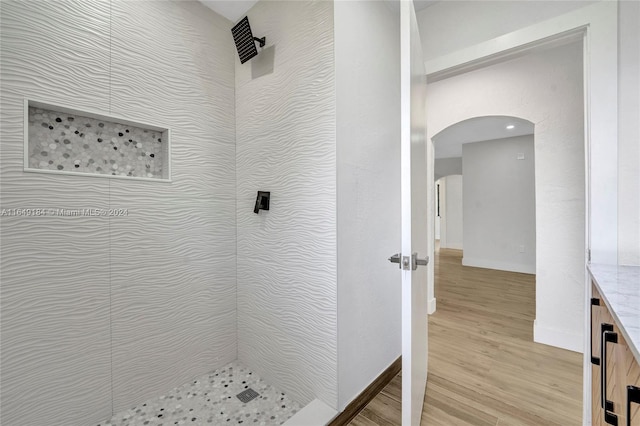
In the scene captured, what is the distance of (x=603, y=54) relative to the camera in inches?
50.0

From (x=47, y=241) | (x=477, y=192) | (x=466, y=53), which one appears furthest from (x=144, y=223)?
(x=477, y=192)

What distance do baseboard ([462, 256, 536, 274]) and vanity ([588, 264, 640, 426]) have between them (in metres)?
4.57

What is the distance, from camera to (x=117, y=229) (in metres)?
1.48

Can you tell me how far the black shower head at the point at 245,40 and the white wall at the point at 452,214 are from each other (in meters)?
8.23

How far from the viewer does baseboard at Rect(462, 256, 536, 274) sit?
4887 mm

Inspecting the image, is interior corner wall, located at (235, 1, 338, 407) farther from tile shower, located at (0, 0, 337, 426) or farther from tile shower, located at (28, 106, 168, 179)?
tile shower, located at (28, 106, 168, 179)

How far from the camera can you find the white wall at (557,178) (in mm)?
2207

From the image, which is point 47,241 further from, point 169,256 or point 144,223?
point 169,256

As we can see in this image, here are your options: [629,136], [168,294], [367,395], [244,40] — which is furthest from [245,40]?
[367,395]

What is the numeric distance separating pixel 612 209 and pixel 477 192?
4.65m

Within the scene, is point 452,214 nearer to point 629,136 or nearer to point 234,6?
point 629,136

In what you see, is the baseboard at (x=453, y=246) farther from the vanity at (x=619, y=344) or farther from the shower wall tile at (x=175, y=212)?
the shower wall tile at (x=175, y=212)

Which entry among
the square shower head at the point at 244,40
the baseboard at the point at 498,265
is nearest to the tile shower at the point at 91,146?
the square shower head at the point at 244,40

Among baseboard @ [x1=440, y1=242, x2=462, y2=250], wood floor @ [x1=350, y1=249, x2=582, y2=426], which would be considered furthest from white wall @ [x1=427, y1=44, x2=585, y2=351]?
baseboard @ [x1=440, y1=242, x2=462, y2=250]
